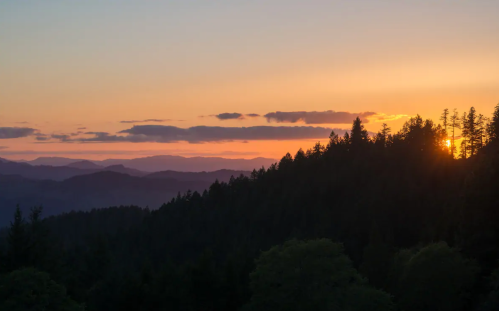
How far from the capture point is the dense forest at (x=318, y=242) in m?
37.5

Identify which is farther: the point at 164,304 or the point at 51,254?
the point at 51,254

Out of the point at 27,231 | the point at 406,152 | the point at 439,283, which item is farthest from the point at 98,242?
the point at 406,152

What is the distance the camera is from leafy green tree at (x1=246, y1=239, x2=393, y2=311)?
35844mm

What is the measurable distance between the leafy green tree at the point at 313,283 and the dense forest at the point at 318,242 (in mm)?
89

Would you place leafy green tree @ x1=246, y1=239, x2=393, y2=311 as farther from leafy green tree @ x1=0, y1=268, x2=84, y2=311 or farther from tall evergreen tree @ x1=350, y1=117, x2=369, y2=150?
tall evergreen tree @ x1=350, y1=117, x2=369, y2=150

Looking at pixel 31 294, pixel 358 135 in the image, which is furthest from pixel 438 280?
pixel 358 135

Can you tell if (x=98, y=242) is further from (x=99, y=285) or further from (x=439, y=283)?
(x=439, y=283)

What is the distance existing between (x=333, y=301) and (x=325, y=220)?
68097 mm

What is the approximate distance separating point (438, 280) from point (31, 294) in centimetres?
3116

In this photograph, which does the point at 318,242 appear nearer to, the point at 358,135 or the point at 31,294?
the point at 31,294

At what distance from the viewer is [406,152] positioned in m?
120

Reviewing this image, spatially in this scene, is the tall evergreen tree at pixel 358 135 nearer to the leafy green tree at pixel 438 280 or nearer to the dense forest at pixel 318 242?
the dense forest at pixel 318 242

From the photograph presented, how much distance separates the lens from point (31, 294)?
31.3m

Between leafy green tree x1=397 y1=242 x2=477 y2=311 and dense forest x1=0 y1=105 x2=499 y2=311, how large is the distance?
4.0 inches
